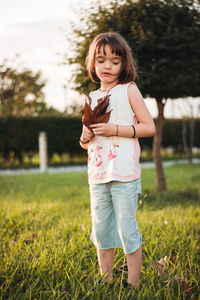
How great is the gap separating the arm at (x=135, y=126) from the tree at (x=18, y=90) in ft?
70.0

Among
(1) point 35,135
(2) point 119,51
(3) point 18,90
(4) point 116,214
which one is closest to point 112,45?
(2) point 119,51

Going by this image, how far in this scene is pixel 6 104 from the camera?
2531 cm

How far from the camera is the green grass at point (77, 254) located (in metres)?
2.30

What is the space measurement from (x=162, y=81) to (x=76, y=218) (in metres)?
2.44

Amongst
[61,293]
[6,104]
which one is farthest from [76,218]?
[6,104]

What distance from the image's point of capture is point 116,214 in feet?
7.66

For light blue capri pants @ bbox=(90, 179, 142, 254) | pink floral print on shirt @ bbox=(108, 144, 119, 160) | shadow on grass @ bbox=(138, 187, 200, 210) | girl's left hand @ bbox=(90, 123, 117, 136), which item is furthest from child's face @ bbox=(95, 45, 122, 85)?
shadow on grass @ bbox=(138, 187, 200, 210)

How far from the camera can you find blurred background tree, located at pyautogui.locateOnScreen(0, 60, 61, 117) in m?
24.9

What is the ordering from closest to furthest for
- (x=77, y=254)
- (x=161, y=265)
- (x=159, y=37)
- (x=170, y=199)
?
(x=161, y=265), (x=77, y=254), (x=159, y=37), (x=170, y=199)

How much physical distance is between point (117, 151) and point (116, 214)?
0.38 m

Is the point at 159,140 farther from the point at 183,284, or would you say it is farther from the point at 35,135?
the point at 35,135

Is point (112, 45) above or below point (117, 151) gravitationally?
above

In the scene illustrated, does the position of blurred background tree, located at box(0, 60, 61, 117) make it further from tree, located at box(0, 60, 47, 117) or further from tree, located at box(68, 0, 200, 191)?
tree, located at box(68, 0, 200, 191)

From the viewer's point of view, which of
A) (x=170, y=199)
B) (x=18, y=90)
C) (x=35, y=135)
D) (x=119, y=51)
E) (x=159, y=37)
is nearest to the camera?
(x=119, y=51)
